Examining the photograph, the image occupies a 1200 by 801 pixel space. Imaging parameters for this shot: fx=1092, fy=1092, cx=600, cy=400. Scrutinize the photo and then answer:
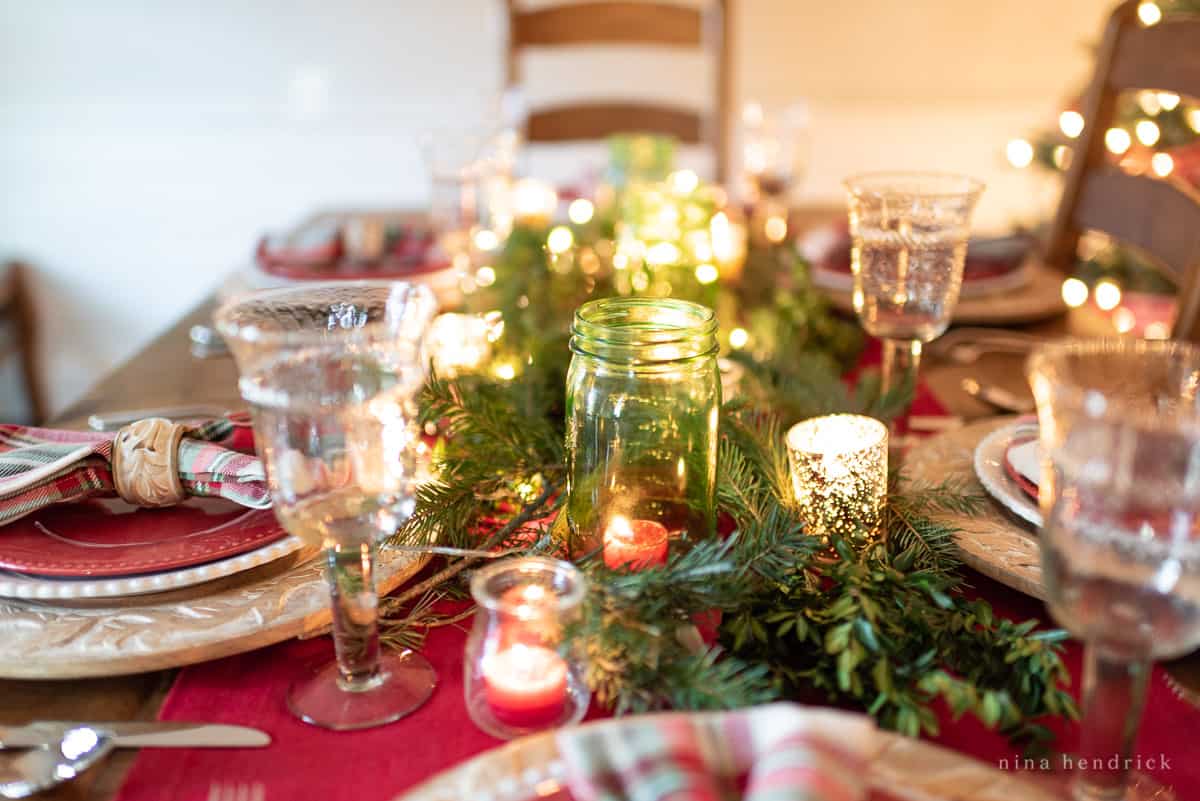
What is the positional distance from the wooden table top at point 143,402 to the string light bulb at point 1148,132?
76 cm

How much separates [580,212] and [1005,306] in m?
0.60

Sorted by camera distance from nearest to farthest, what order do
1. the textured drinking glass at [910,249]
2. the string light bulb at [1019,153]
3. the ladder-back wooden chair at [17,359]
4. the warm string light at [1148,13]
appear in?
the textured drinking glass at [910,249]
the warm string light at [1148,13]
the string light bulb at [1019,153]
the ladder-back wooden chair at [17,359]

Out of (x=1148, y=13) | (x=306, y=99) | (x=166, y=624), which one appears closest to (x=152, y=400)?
(x=166, y=624)

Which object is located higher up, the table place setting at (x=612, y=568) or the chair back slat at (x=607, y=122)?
the chair back slat at (x=607, y=122)

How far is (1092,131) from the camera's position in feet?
4.76

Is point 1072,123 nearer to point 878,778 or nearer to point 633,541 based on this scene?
point 633,541

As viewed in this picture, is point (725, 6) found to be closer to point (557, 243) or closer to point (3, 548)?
point (557, 243)

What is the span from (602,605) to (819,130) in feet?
8.48

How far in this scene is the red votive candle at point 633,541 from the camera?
0.63 m

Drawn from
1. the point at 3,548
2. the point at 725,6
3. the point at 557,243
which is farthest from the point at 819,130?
the point at 3,548

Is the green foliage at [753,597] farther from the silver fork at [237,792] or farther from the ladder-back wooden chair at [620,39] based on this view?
the ladder-back wooden chair at [620,39]

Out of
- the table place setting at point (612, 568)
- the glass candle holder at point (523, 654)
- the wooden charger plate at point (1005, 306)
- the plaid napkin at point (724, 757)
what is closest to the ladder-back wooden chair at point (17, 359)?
the table place setting at point (612, 568)

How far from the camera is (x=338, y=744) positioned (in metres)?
0.52

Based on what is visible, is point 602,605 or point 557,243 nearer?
point 602,605
